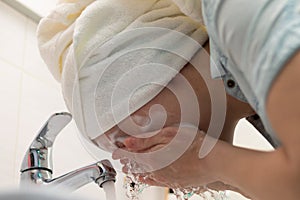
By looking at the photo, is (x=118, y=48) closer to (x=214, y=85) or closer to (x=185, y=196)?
(x=214, y=85)

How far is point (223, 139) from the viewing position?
2.61ft

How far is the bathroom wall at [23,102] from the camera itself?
3.66 feet

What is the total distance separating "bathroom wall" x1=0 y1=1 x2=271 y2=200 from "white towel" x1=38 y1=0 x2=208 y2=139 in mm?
374

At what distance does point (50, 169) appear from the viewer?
38.1 inches

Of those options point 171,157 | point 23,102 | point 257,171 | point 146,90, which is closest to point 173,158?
point 171,157

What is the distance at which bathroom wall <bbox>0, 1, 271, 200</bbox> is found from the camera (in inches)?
43.9

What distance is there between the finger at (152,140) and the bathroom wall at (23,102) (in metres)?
0.42

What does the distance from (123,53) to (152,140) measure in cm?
13

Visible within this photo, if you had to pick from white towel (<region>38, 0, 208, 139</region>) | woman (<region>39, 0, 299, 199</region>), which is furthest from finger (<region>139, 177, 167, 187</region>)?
white towel (<region>38, 0, 208, 139</region>)

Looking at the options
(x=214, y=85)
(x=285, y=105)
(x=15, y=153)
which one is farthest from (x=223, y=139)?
(x=15, y=153)

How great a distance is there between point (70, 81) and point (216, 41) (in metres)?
0.29

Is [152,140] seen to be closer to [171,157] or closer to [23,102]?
[171,157]

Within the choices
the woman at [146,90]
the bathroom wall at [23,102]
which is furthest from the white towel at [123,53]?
the bathroom wall at [23,102]

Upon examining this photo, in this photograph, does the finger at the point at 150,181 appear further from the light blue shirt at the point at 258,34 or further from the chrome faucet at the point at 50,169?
the light blue shirt at the point at 258,34
